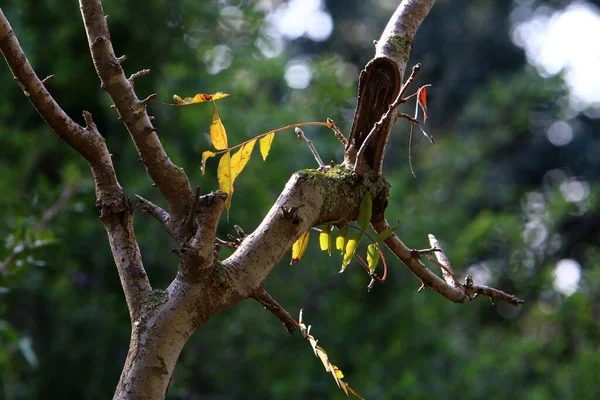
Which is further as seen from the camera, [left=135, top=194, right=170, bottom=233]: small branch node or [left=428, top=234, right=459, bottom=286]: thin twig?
[left=428, top=234, right=459, bottom=286]: thin twig

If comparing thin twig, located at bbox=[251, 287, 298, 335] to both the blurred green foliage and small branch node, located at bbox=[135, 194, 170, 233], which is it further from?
the blurred green foliage

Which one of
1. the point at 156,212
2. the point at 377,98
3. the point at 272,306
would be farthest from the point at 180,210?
the point at 377,98

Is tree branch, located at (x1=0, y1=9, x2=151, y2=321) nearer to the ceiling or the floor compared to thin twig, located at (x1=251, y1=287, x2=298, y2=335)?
nearer to the ceiling

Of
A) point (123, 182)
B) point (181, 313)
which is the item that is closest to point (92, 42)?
point (181, 313)

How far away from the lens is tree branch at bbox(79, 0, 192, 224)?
28.5 inches

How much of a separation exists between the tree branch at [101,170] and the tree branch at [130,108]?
0.04 meters

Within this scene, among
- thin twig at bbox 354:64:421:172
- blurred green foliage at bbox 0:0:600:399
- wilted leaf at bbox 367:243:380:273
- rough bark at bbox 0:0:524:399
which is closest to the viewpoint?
rough bark at bbox 0:0:524:399

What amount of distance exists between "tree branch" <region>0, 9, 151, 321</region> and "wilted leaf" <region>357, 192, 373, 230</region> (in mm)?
240

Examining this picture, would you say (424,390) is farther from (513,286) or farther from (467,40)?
(467,40)

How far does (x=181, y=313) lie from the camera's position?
2.22 feet

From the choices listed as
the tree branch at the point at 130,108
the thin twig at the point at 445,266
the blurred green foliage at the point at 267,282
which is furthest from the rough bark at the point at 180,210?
the blurred green foliage at the point at 267,282

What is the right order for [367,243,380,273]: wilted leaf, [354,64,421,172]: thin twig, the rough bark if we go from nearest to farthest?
the rough bark, [354,64,421,172]: thin twig, [367,243,380,273]: wilted leaf

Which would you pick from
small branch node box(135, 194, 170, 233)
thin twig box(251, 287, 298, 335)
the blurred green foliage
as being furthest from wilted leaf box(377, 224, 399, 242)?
the blurred green foliage

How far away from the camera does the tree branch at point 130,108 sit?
723mm
